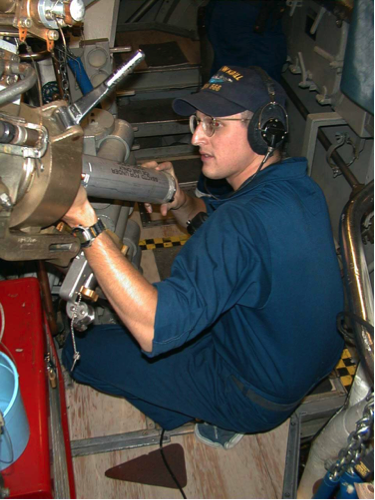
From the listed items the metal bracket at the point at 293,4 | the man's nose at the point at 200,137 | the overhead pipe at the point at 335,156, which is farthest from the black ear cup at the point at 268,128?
the metal bracket at the point at 293,4

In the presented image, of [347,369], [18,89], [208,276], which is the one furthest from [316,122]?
[18,89]

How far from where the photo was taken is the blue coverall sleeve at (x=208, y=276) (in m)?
1.24

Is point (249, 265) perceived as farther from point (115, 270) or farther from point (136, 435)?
point (136, 435)

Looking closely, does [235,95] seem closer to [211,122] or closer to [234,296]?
[211,122]

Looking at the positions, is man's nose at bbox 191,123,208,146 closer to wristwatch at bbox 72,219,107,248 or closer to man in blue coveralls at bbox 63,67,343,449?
man in blue coveralls at bbox 63,67,343,449

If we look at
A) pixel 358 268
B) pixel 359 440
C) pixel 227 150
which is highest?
pixel 358 268

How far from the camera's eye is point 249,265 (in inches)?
51.7

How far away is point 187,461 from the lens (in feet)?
6.30

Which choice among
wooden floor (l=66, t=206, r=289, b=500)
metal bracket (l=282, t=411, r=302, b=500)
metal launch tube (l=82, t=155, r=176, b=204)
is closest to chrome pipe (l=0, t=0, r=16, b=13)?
metal launch tube (l=82, t=155, r=176, b=204)

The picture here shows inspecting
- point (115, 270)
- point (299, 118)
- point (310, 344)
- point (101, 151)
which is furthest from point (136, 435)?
point (299, 118)

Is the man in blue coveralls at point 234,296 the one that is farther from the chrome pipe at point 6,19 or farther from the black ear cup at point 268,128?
the chrome pipe at point 6,19

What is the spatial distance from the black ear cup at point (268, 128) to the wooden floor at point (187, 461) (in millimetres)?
1252

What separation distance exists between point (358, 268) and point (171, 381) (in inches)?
42.1

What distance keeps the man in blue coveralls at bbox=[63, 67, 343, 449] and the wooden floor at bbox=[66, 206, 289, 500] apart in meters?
0.09
